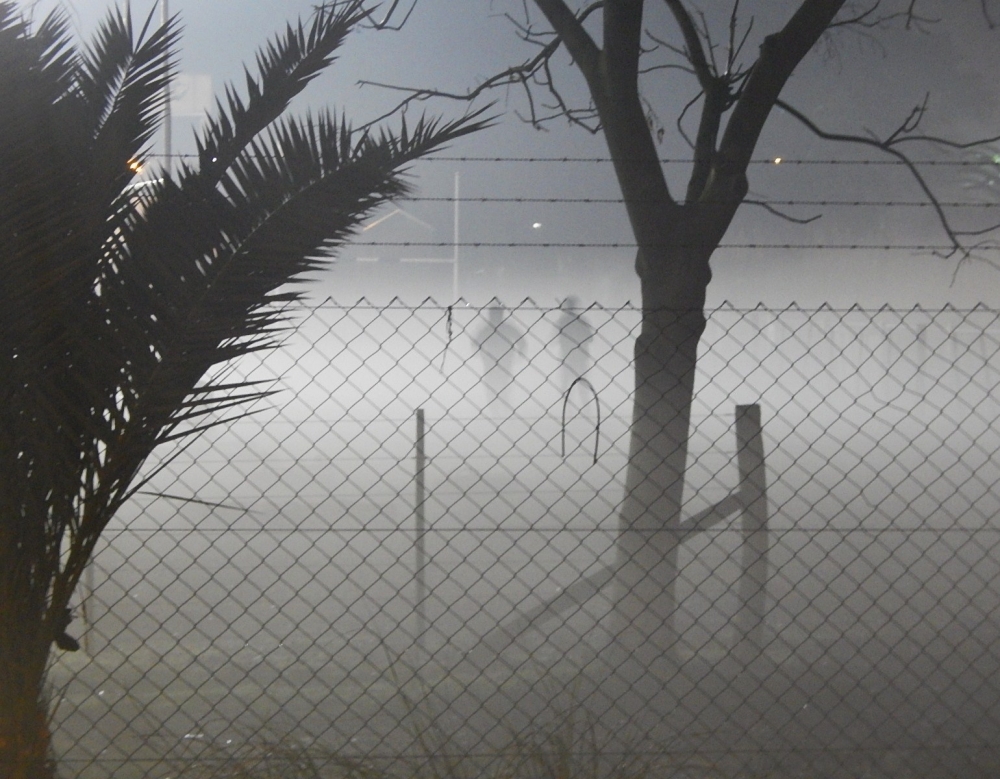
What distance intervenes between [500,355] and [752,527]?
1182 millimetres

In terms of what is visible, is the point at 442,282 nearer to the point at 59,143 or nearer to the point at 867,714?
the point at 59,143

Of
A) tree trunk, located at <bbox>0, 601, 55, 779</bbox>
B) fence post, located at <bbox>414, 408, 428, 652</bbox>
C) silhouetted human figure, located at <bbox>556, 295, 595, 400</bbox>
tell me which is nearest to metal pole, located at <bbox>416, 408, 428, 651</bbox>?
fence post, located at <bbox>414, 408, 428, 652</bbox>

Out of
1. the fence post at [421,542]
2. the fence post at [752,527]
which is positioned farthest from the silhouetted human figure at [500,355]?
the fence post at [752,527]

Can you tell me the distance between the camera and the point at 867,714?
3570 millimetres

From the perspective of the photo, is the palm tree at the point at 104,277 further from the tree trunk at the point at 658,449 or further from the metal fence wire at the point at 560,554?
the tree trunk at the point at 658,449

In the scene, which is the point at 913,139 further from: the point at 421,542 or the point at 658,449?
the point at 421,542

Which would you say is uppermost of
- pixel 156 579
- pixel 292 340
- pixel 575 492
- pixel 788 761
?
pixel 292 340

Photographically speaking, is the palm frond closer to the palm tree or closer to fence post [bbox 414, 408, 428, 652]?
the palm tree

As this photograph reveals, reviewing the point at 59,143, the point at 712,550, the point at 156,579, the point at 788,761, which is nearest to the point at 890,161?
the point at 712,550

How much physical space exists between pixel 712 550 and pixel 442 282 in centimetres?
153

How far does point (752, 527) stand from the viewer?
3715 mm

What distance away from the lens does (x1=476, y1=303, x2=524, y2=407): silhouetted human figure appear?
140 inches

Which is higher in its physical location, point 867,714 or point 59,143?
point 59,143

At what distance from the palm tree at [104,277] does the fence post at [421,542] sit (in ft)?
4.10
